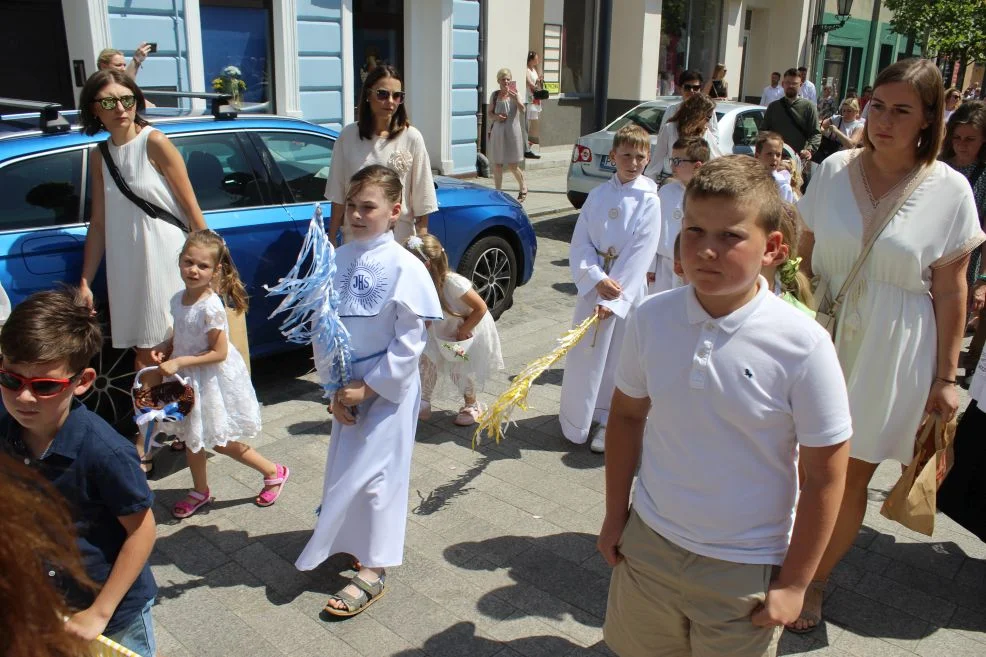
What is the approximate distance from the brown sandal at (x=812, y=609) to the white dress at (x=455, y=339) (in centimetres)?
231

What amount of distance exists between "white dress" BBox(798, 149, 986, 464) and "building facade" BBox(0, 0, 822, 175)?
4349 mm

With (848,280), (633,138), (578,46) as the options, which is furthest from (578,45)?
(848,280)

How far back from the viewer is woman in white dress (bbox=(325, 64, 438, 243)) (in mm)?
4914

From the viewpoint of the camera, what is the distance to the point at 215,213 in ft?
16.6

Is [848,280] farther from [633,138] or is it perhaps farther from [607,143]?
[607,143]

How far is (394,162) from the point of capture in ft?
16.4

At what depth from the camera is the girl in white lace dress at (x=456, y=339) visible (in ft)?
15.6

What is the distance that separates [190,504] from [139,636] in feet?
6.04

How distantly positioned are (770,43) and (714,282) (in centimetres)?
2682

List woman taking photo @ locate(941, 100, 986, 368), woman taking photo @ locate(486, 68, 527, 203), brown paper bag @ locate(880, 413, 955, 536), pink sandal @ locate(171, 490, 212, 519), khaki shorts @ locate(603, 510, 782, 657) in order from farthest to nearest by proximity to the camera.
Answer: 1. woman taking photo @ locate(486, 68, 527, 203)
2. woman taking photo @ locate(941, 100, 986, 368)
3. pink sandal @ locate(171, 490, 212, 519)
4. brown paper bag @ locate(880, 413, 955, 536)
5. khaki shorts @ locate(603, 510, 782, 657)

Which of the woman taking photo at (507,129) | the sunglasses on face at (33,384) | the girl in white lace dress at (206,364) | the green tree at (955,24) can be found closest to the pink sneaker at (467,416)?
the girl in white lace dress at (206,364)

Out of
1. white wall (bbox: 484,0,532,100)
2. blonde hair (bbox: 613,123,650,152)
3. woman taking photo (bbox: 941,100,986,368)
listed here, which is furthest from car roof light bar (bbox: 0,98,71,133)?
white wall (bbox: 484,0,532,100)

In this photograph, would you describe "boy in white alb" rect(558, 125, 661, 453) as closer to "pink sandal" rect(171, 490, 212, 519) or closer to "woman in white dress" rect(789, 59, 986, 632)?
"woman in white dress" rect(789, 59, 986, 632)

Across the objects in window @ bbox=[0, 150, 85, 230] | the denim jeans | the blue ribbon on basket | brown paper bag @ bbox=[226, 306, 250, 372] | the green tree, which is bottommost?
the denim jeans
